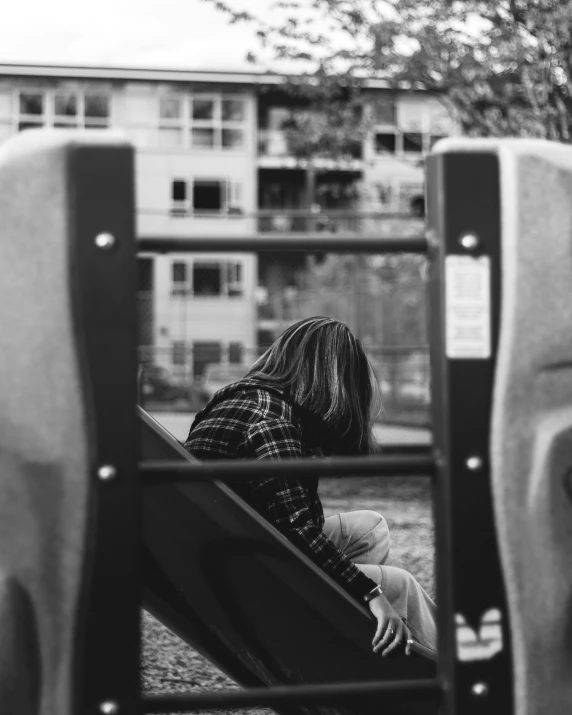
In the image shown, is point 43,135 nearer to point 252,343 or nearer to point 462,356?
point 462,356

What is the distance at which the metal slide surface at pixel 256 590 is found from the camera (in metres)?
2.04

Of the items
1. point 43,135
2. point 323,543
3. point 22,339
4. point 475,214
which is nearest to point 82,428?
point 22,339

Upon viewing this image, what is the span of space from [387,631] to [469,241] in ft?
3.02

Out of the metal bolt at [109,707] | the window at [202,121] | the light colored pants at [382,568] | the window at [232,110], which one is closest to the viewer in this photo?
the metal bolt at [109,707]

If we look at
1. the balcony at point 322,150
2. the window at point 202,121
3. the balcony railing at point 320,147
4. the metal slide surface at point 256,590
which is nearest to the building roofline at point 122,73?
the window at point 202,121

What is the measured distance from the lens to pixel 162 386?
16.6 metres

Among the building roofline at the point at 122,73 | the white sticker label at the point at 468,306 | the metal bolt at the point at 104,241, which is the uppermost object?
the building roofline at the point at 122,73

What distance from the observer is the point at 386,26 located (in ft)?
26.6

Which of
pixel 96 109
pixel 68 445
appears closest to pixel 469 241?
pixel 68 445

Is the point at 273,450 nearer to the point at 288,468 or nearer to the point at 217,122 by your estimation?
the point at 288,468

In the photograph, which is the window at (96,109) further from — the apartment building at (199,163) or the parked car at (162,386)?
the parked car at (162,386)

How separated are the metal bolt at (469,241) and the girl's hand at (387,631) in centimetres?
90

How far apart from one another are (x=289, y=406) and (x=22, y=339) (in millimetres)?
1038

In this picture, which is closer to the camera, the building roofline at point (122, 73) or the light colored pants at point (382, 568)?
the light colored pants at point (382, 568)
